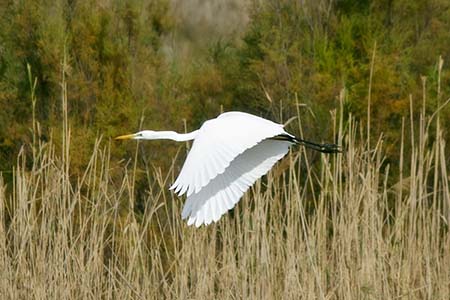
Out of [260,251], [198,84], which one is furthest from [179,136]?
[198,84]

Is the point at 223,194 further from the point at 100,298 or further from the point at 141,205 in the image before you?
the point at 141,205

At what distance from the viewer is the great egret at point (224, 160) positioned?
3.33 m

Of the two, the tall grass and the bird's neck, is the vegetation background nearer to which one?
the tall grass

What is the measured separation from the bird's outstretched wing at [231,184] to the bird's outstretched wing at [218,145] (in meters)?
0.08

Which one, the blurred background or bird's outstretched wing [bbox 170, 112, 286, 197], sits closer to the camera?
bird's outstretched wing [bbox 170, 112, 286, 197]

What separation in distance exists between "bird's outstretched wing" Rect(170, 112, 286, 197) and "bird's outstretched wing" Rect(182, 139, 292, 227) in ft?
0.26

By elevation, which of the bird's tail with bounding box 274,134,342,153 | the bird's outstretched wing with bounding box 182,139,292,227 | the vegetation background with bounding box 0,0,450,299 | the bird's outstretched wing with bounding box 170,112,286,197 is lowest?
the vegetation background with bounding box 0,0,450,299

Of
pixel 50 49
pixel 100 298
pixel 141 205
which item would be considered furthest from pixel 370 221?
pixel 50 49

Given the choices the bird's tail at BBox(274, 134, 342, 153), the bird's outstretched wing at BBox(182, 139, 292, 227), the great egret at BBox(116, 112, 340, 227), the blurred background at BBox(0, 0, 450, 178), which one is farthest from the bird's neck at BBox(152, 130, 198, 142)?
the blurred background at BBox(0, 0, 450, 178)

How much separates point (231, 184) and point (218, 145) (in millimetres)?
257

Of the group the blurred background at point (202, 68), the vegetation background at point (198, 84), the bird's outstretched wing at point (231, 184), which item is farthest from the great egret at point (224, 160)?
the blurred background at point (202, 68)

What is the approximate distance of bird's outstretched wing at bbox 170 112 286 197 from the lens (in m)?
3.28

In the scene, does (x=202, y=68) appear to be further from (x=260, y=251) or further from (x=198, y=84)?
(x=260, y=251)

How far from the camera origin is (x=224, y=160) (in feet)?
11.1
